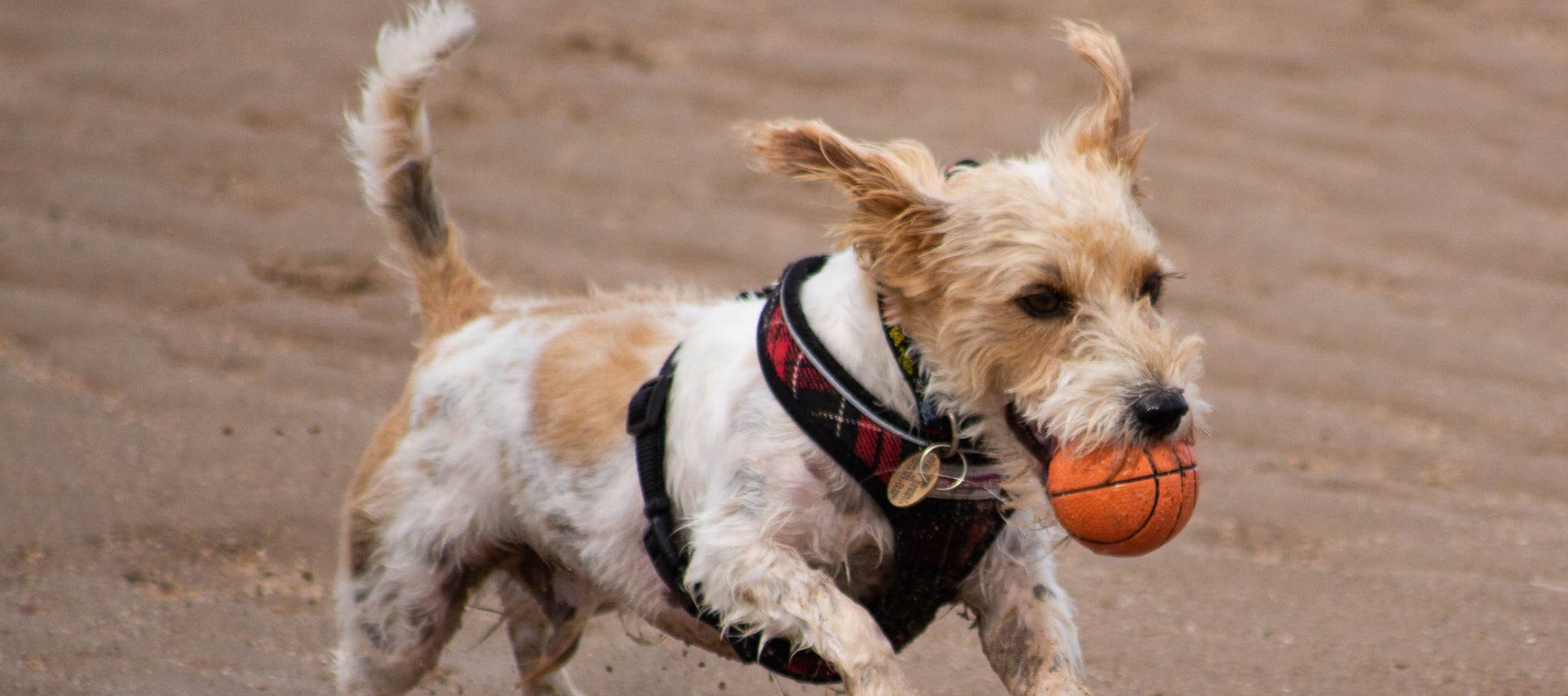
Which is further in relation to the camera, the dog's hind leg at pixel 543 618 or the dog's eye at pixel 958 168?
the dog's hind leg at pixel 543 618

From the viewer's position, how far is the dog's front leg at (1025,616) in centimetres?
305

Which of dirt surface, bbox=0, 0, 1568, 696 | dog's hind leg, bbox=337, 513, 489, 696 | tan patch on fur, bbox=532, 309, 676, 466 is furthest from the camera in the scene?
dirt surface, bbox=0, 0, 1568, 696

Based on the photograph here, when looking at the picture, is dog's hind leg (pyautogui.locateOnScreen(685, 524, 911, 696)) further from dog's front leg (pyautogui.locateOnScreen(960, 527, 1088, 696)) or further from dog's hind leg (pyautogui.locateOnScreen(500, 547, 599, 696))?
dog's hind leg (pyautogui.locateOnScreen(500, 547, 599, 696))

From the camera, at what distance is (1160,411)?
2.78 m

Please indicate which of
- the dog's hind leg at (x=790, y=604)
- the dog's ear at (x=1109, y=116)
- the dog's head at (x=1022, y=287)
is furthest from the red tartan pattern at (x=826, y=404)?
the dog's ear at (x=1109, y=116)

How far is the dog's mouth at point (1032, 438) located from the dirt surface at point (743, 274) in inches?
35.9

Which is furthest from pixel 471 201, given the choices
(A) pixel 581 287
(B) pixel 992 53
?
(B) pixel 992 53

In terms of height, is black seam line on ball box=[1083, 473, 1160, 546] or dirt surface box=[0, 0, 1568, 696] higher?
black seam line on ball box=[1083, 473, 1160, 546]

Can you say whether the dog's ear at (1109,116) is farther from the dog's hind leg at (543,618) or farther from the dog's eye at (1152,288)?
the dog's hind leg at (543,618)

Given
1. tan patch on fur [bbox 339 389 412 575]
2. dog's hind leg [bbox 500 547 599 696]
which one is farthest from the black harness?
tan patch on fur [bbox 339 389 412 575]

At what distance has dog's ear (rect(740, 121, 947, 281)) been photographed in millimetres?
3068

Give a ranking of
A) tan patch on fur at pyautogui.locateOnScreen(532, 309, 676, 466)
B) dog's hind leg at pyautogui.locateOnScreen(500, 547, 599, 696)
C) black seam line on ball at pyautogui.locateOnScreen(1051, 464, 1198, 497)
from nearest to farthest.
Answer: black seam line on ball at pyautogui.locateOnScreen(1051, 464, 1198, 497) < tan patch on fur at pyautogui.locateOnScreen(532, 309, 676, 466) < dog's hind leg at pyautogui.locateOnScreen(500, 547, 599, 696)

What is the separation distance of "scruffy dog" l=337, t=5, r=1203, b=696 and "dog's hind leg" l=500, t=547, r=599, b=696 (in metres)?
0.02

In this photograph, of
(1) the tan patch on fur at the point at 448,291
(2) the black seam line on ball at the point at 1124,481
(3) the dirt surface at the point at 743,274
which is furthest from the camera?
(3) the dirt surface at the point at 743,274
